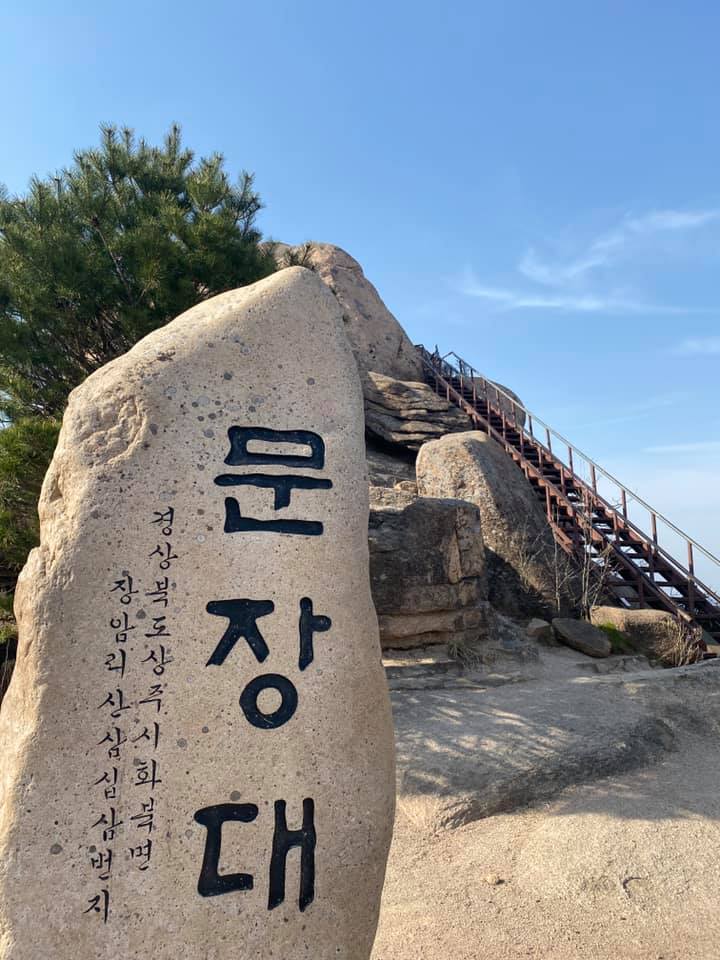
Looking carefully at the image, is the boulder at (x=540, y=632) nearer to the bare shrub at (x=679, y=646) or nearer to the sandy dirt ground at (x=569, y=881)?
the bare shrub at (x=679, y=646)

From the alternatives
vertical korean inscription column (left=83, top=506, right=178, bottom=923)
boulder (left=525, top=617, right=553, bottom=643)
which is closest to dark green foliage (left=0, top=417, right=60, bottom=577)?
vertical korean inscription column (left=83, top=506, right=178, bottom=923)

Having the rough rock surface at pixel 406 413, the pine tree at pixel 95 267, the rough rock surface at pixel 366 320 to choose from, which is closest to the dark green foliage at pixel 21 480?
the pine tree at pixel 95 267

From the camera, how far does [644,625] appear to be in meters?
10.8

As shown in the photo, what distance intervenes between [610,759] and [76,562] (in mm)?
4916

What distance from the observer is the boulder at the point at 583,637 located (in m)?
9.90

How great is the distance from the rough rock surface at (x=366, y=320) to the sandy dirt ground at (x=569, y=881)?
1643 centimetres

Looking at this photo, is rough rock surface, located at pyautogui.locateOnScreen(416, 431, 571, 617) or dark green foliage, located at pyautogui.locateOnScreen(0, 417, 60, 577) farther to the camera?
rough rock surface, located at pyautogui.locateOnScreen(416, 431, 571, 617)

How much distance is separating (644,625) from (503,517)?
2919 millimetres

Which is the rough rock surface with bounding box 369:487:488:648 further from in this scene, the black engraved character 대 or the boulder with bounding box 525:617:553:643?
the black engraved character 대

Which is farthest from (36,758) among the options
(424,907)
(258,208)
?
(258,208)

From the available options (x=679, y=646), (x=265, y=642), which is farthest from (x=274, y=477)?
(x=679, y=646)

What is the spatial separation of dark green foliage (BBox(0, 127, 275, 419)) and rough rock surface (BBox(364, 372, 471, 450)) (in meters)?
9.56

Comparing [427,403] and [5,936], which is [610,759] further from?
[427,403]

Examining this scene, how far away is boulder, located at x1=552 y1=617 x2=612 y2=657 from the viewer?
32.5 ft
